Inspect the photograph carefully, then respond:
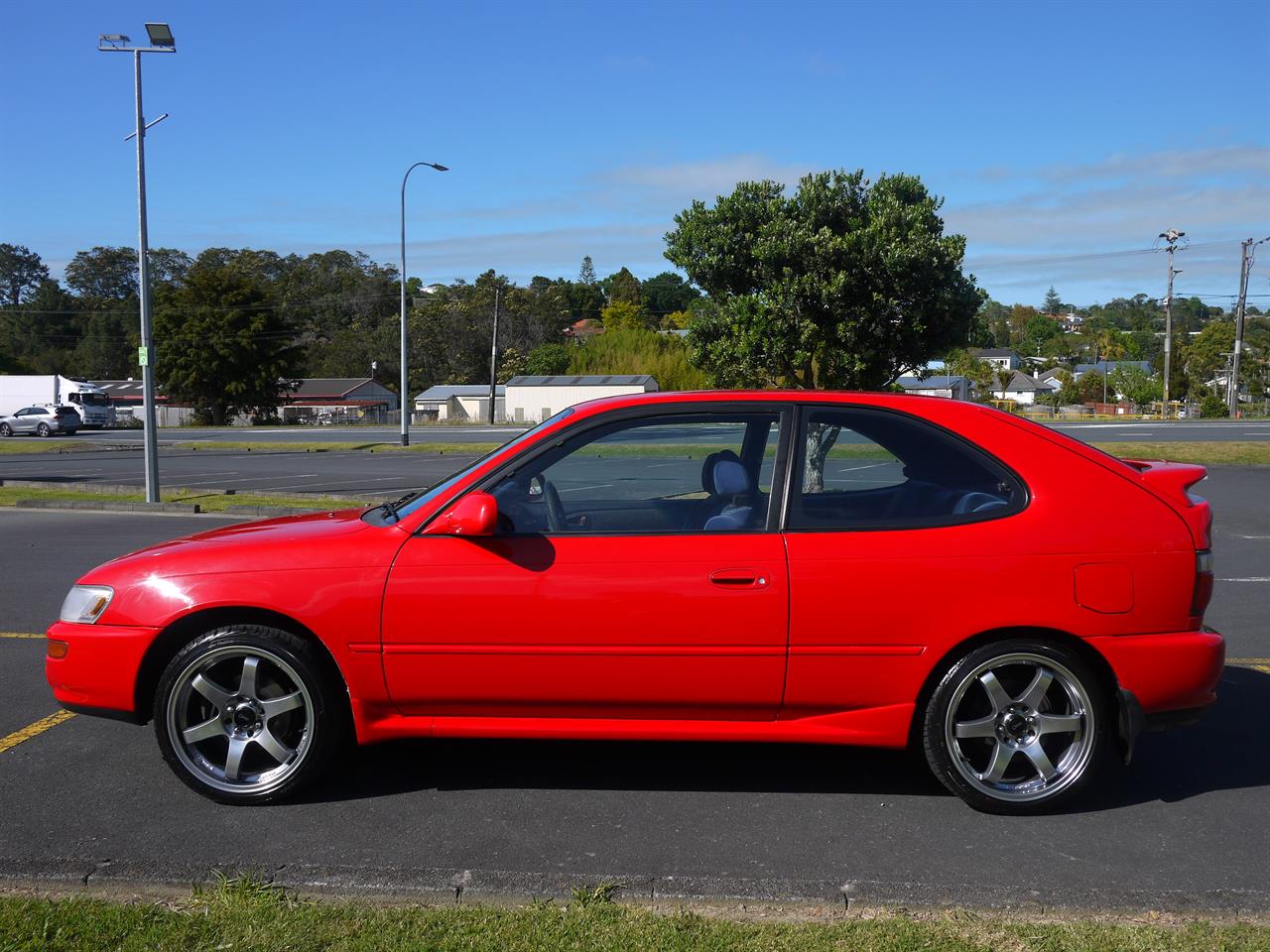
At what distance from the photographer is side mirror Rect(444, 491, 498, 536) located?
4047 mm

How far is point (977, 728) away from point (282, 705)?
8.76 ft

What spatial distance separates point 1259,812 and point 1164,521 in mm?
1201

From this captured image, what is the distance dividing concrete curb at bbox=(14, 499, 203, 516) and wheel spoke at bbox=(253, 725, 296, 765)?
40.1 ft

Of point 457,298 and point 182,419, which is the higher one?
point 457,298

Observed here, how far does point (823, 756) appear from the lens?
Answer: 4.98 meters

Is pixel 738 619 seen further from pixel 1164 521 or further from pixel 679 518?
pixel 1164 521

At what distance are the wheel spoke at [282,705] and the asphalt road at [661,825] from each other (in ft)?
1.22

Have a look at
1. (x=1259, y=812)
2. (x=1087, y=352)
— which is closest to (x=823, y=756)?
(x=1259, y=812)

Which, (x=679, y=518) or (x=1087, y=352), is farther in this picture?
(x=1087, y=352)

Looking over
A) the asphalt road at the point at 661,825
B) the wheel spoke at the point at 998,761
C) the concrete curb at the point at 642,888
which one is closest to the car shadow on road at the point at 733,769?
the asphalt road at the point at 661,825

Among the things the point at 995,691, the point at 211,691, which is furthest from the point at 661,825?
the point at 211,691

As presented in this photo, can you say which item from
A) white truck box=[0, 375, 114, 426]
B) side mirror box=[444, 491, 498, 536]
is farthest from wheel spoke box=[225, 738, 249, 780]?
white truck box=[0, 375, 114, 426]

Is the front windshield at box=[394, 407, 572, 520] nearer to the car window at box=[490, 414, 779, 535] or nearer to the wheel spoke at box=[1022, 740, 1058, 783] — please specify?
the car window at box=[490, 414, 779, 535]

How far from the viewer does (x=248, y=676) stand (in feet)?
14.1
